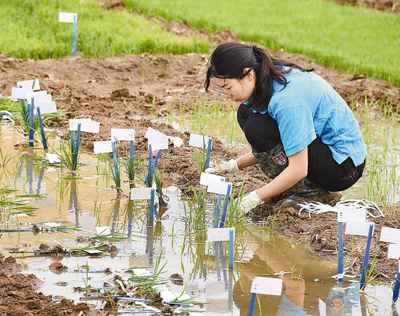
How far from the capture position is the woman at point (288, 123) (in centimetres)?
523

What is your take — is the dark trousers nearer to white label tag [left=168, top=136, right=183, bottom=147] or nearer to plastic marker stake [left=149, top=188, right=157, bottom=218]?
plastic marker stake [left=149, top=188, right=157, bottom=218]

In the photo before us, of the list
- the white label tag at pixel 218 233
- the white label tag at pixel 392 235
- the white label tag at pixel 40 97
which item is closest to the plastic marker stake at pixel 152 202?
the white label tag at pixel 218 233

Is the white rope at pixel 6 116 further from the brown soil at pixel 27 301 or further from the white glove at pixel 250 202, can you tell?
the brown soil at pixel 27 301

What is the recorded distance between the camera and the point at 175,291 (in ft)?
15.1

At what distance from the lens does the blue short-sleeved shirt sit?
5.28 meters

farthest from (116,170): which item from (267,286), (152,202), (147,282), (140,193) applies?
(267,286)

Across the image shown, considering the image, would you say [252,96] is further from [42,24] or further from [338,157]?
[42,24]

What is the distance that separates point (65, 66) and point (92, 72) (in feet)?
0.80

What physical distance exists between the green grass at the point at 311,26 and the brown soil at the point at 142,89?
30 centimetres

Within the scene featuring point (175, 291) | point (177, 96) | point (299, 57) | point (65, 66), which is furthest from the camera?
point (299, 57)

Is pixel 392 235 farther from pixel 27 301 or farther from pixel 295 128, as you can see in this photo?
pixel 27 301

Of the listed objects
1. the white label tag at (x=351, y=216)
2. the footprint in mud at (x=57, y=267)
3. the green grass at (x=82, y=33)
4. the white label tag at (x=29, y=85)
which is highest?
the green grass at (x=82, y=33)

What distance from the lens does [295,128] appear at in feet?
17.3

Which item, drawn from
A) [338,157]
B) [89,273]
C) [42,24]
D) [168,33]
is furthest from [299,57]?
[89,273]
